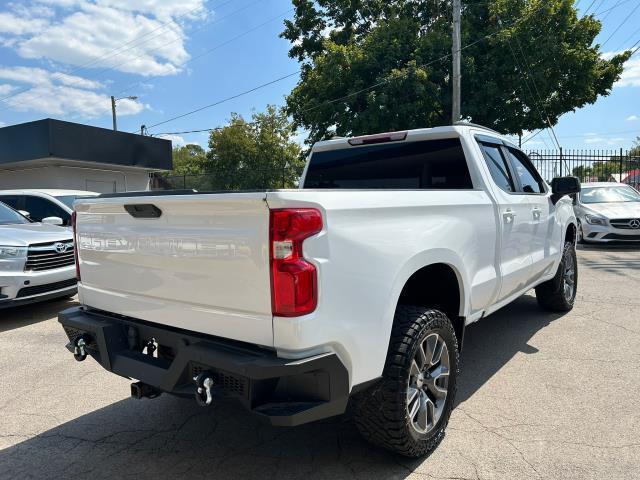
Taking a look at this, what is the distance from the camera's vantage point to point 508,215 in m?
3.97

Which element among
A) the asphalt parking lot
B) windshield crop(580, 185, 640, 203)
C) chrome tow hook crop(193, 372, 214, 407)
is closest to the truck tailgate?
chrome tow hook crop(193, 372, 214, 407)

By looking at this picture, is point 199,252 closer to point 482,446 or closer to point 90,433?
point 90,433

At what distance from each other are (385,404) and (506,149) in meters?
3.04

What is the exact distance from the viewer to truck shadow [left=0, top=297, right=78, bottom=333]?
20.3 feet

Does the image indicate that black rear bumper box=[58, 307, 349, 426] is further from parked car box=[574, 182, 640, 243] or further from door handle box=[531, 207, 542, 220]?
parked car box=[574, 182, 640, 243]

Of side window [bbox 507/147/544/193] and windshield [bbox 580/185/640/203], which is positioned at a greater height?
side window [bbox 507/147/544/193]

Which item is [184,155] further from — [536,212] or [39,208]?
[536,212]

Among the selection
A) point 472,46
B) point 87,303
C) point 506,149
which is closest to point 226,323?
point 87,303

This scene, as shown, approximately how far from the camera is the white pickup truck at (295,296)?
7.11ft

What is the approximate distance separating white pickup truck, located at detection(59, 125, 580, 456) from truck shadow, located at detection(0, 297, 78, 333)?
3693 millimetres

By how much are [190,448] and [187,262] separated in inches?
50.7

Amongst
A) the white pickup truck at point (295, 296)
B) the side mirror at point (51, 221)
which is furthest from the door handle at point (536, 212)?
the side mirror at point (51, 221)

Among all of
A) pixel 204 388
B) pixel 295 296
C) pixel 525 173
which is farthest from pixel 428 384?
Result: pixel 525 173

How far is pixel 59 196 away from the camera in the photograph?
30.3ft
